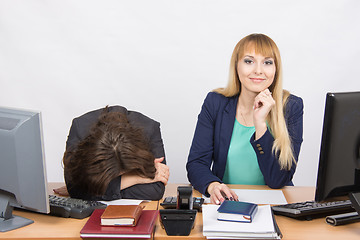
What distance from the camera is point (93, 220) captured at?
1.70 m

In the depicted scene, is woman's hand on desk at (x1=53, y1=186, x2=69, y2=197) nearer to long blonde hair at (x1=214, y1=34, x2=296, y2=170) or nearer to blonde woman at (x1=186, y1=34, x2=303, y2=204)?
blonde woman at (x1=186, y1=34, x2=303, y2=204)

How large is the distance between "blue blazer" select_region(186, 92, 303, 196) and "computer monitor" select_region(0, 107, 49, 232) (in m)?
0.87

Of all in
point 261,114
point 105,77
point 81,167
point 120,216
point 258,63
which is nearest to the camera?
point 120,216

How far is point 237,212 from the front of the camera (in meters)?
1.71

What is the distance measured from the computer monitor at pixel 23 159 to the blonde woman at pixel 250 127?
0.87 meters

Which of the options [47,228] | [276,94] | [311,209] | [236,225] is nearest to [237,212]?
[236,225]

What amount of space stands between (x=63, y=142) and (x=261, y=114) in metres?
2.10

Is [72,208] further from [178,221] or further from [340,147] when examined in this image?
[340,147]

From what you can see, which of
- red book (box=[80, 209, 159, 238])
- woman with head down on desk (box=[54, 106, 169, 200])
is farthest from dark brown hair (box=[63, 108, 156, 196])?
red book (box=[80, 209, 159, 238])

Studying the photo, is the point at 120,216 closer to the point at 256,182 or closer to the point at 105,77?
the point at 256,182

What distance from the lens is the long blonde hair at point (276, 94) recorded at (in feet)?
7.68

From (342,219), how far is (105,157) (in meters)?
0.98

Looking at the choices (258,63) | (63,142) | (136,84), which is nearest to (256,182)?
(258,63)

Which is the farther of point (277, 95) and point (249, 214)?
point (277, 95)
